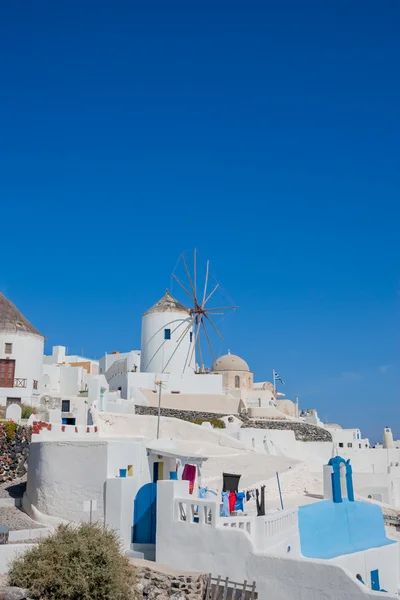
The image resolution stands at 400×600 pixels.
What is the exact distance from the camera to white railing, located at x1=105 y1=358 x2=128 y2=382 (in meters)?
41.8

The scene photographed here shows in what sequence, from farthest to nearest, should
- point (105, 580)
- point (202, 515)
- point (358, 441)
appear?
point (358, 441) < point (202, 515) < point (105, 580)

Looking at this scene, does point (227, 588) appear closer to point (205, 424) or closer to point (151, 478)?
point (151, 478)

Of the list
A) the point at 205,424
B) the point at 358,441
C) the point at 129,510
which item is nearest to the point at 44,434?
the point at 129,510

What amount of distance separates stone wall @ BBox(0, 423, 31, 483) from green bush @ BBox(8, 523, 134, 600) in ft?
28.9

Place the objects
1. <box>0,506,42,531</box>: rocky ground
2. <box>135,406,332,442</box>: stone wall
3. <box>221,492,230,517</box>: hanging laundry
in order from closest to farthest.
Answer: <box>221,492,230,517</box>: hanging laundry < <box>0,506,42,531</box>: rocky ground < <box>135,406,332,442</box>: stone wall

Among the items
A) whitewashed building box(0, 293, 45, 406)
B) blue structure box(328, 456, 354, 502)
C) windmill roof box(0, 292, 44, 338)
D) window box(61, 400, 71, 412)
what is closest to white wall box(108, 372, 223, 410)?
window box(61, 400, 71, 412)

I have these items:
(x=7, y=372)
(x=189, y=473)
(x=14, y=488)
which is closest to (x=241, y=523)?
(x=189, y=473)

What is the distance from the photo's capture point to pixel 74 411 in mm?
28562

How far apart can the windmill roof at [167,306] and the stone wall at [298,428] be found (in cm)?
879

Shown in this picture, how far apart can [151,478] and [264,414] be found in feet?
69.5

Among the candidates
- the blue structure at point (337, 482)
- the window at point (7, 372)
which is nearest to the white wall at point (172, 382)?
the window at point (7, 372)

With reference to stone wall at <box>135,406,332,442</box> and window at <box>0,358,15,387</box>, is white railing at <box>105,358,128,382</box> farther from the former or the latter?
window at <box>0,358,15,387</box>

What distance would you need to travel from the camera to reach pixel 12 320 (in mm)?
29984

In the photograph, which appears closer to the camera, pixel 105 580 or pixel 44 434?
pixel 105 580
